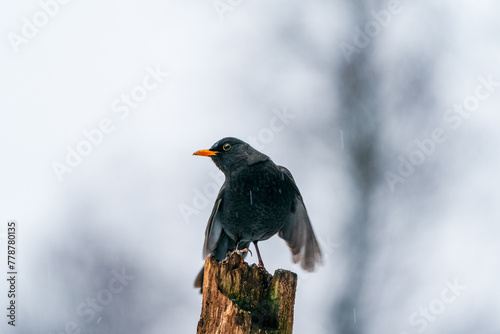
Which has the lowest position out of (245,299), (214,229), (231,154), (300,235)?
(245,299)

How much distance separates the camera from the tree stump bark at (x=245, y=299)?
327 cm

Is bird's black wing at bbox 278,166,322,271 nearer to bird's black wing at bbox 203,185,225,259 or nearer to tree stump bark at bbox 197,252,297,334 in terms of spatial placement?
bird's black wing at bbox 203,185,225,259

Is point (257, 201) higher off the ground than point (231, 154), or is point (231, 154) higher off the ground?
point (231, 154)

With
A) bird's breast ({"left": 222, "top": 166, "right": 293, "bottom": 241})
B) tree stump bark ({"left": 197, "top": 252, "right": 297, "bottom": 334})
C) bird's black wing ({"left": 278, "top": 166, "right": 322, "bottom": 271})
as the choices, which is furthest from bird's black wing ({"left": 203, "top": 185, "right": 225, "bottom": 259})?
tree stump bark ({"left": 197, "top": 252, "right": 297, "bottom": 334})

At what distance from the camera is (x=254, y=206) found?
5.51 metres

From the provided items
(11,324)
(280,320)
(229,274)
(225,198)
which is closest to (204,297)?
(229,274)

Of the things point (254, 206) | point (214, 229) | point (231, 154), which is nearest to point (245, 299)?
point (254, 206)

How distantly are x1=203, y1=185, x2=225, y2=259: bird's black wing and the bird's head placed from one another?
0.99 feet

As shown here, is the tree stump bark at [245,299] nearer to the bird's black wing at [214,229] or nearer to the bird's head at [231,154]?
the bird's head at [231,154]

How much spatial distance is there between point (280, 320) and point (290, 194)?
8.28 feet

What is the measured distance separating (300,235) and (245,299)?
8.82ft

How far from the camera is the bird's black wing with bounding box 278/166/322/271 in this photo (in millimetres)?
5863

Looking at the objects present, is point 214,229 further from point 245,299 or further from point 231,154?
point 245,299

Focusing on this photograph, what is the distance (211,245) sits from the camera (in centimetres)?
610
